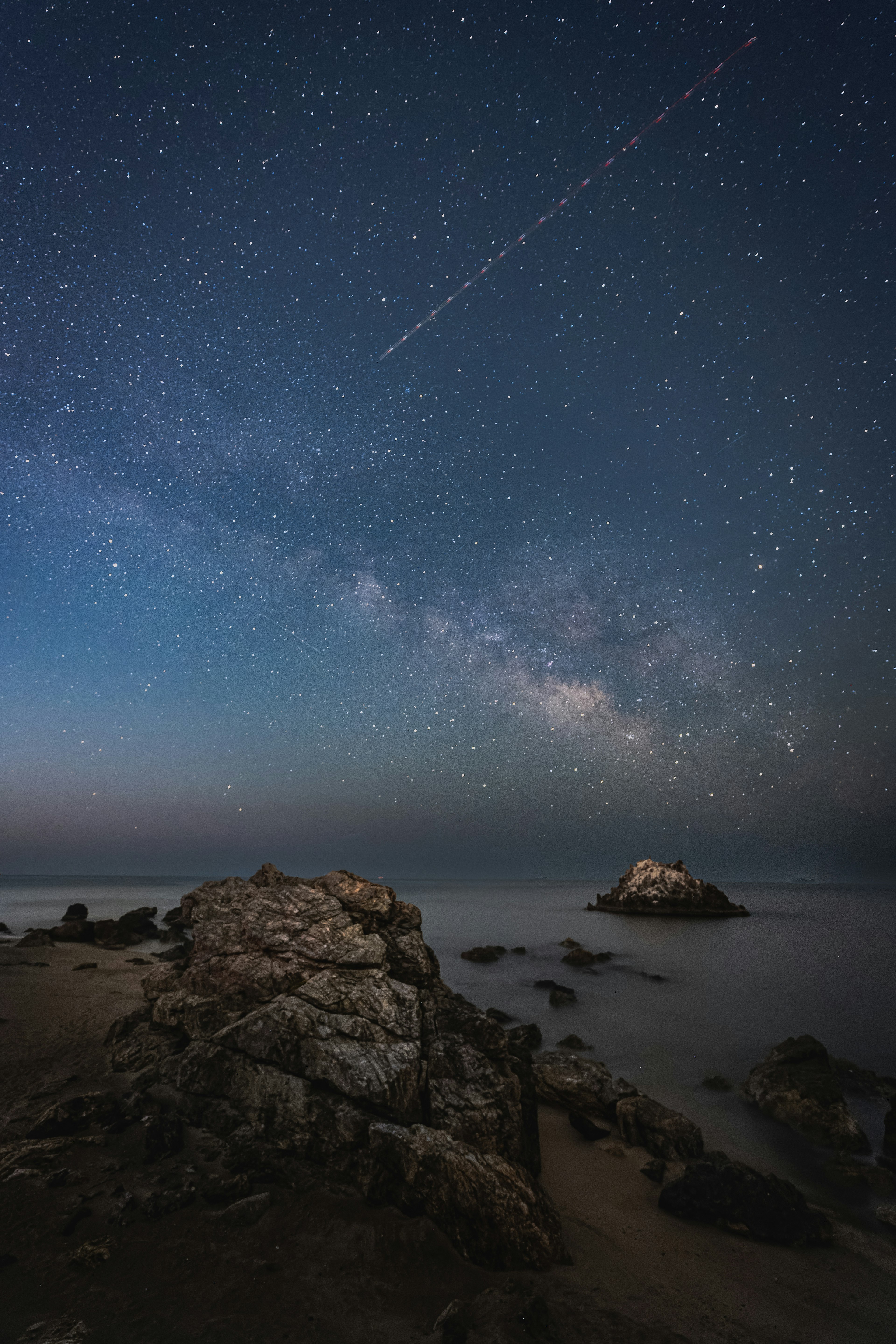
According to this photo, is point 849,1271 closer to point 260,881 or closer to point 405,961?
point 405,961

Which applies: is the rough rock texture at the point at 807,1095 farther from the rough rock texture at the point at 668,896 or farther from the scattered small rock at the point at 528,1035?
the rough rock texture at the point at 668,896

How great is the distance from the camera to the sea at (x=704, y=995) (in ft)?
37.2

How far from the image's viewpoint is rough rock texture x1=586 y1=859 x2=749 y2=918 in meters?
64.9

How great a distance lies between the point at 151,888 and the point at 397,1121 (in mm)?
125229

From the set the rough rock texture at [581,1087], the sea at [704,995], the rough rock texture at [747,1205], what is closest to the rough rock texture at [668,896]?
the sea at [704,995]

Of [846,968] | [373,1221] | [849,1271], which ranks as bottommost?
[846,968]

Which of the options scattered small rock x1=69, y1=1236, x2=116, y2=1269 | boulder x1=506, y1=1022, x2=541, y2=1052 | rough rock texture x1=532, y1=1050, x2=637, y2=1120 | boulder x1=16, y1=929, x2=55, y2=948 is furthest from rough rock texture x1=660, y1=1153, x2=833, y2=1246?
boulder x1=16, y1=929, x2=55, y2=948

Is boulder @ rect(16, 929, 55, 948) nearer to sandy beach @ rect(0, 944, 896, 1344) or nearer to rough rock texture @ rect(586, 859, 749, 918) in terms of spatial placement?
sandy beach @ rect(0, 944, 896, 1344)

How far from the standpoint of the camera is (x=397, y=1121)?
7.04 meters

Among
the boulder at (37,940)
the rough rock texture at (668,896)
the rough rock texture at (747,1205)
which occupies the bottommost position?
the rough rock texture at (668,896)

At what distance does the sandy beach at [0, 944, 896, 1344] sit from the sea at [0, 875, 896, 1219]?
11.8 ft

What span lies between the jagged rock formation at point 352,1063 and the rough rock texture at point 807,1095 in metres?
A: 6.26

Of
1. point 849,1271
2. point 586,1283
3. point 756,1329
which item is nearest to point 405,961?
point 586,1283

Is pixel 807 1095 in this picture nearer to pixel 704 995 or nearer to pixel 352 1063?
pixel 352 1063
